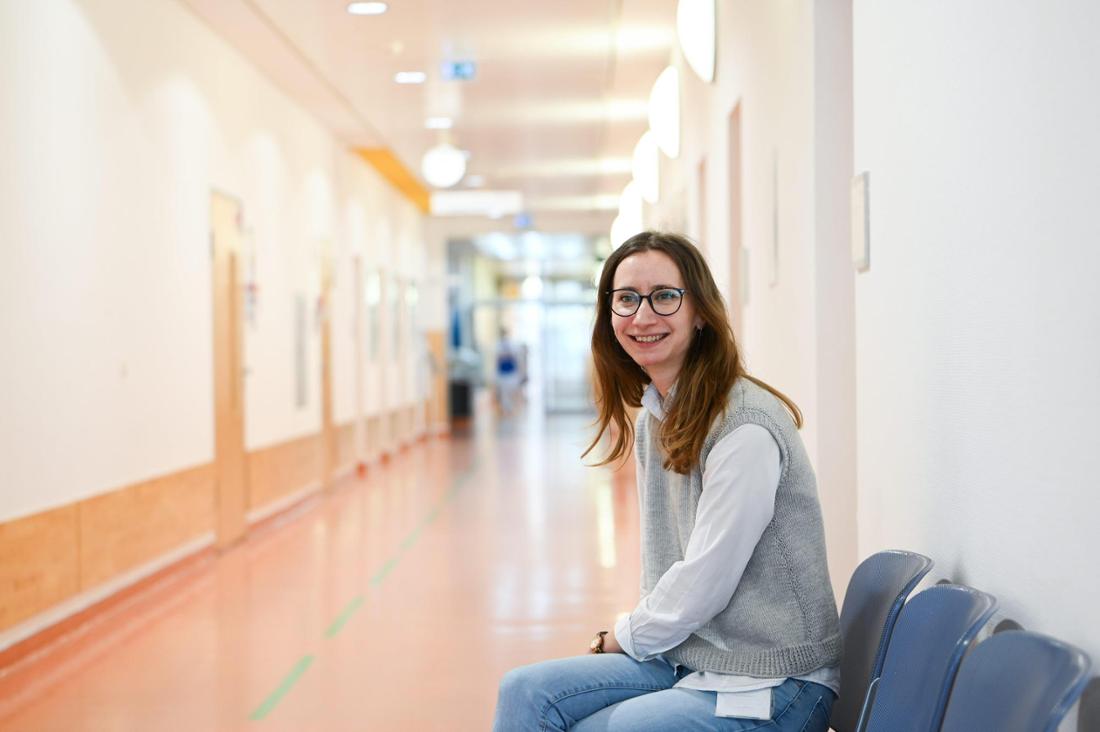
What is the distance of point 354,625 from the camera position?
227 inches

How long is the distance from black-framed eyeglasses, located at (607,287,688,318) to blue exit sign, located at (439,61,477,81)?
743 centimetres

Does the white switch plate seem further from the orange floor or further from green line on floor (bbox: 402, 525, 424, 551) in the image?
green line on floor (bbox: 402, 525, 424, 551)

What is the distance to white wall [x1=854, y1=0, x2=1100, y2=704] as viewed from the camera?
66.4 inches

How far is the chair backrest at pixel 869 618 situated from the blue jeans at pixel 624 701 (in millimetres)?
114

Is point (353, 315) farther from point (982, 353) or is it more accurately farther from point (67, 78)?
point (982, 353)

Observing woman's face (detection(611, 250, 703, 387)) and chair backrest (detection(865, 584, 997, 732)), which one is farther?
woman's face (detection(611, 250, 703, 387))

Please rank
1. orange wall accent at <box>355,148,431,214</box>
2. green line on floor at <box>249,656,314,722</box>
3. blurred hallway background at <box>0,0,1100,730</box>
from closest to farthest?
blurred hallway background at <box>0,0,1100,730</box> → green line on floor at <box>249,656,314,722</box> → orange wall accent at <box>355,148,431,214</box>

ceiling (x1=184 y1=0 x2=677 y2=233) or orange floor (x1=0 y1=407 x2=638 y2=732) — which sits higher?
ceiling (x1=184 y1=0 x2=677 y2=233)

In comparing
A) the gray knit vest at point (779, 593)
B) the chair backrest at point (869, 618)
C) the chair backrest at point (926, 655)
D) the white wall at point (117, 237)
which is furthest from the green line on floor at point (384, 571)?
the chair backrest at point (926, 655)

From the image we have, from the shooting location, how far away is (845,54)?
3906mm

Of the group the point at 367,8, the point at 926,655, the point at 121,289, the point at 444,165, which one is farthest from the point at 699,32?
the point at 444,165

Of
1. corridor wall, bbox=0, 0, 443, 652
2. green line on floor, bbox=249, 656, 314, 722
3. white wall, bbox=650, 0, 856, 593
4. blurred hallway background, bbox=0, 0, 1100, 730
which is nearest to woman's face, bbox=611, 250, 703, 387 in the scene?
blurred hallway background, bbox=0, 0, 1100, 730

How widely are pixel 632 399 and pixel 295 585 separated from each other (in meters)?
4.82

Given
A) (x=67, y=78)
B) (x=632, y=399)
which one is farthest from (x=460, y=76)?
(x=632, y=399)
